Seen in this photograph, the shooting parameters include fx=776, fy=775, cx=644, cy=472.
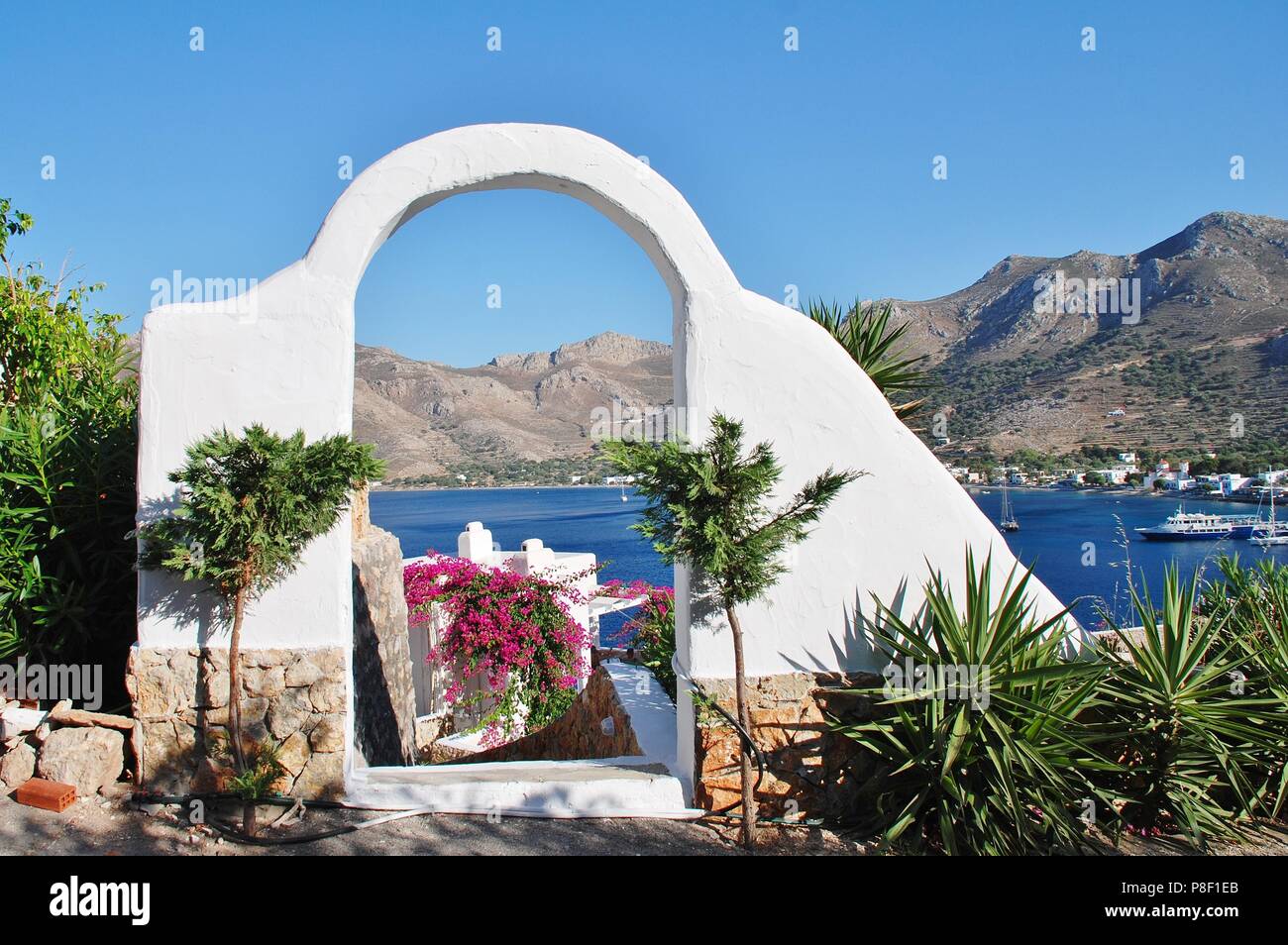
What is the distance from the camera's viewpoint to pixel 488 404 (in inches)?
3164

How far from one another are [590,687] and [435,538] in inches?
2900

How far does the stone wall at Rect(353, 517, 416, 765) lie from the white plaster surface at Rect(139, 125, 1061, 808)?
205cm

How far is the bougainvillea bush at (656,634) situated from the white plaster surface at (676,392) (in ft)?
7.60

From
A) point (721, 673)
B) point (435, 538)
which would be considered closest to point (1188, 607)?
point (721, 673)

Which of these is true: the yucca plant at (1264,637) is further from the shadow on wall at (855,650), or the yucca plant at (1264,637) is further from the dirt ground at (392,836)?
the dirt ground at (392,836)

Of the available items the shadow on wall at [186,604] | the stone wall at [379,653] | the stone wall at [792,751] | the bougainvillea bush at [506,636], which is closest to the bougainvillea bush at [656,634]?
the bougainvillea bush at [506,636]

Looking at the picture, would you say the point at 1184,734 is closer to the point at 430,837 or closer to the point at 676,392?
the point at 676,392

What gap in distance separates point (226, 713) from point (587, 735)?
3377 mm

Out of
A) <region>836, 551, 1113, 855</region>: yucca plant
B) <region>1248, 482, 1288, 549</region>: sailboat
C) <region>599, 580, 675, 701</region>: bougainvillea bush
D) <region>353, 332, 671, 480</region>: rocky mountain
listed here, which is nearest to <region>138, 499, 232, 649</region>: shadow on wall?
<region>599, 580, 675, 701</region>: bougainvillea bush

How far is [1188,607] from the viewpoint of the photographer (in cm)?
464

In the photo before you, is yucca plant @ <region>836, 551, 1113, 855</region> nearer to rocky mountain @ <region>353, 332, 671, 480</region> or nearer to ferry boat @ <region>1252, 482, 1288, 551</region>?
ferry boat @ <region>1252, 482, 1288, 551</region>

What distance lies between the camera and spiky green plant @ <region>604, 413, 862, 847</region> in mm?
4191

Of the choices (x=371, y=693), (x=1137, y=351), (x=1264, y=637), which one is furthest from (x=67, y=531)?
(x=1137, y=351)

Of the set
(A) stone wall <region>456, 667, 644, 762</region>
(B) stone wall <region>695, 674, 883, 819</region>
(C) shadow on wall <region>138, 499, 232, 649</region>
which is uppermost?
(C) shadow on wall <region>138, 499, 232, 649</region>
